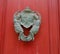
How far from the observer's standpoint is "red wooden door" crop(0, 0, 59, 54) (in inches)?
55.5

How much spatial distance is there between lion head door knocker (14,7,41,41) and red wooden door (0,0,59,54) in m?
0.04

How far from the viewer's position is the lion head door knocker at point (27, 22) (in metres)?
1.40

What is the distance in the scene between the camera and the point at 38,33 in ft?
4.69

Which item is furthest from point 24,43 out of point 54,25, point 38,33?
point 54,25

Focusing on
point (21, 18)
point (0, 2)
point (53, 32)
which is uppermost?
point (0, 2)

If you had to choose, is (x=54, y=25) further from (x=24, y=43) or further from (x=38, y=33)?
(x=24, y=43)

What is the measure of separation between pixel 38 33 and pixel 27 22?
0.36ft

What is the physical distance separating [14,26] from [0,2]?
8.7 inches

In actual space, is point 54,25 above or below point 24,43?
above

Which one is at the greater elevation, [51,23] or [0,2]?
[0,2]

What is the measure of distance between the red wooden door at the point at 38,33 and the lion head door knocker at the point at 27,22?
0.04m

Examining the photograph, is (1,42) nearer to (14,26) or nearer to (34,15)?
(14,26)

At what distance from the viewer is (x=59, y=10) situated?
1.47 m

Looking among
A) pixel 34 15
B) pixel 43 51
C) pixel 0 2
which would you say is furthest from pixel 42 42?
pixel 0 2
